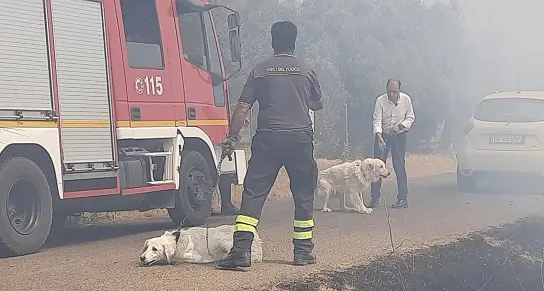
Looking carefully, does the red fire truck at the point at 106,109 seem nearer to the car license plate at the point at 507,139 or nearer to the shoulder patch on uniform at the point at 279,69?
the shoulder patch on uniform at the point at 279,69

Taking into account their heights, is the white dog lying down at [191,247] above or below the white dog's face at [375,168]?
below

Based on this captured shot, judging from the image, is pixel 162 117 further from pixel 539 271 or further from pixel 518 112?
pixel 518 112

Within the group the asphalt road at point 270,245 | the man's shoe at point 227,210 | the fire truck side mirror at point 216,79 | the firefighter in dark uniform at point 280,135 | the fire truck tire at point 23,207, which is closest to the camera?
the asphalt road at point 270,245

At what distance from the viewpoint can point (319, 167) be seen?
18.2 meters

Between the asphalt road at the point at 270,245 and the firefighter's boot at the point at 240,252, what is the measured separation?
0.38 ft

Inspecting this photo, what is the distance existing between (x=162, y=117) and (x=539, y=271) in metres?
4.45

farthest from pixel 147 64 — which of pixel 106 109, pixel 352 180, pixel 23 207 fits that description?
pixel 352 180

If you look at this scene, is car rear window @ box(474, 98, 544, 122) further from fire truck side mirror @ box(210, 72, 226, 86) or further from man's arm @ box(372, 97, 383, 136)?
fire truck side mirror @ box(210, 72, 226, 86)

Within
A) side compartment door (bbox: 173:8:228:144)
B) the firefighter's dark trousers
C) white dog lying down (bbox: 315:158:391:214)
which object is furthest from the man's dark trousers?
the firefighter's dark trousers

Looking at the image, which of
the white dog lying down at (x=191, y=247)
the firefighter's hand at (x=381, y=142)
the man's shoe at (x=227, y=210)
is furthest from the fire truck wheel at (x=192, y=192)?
the white dog lying down at (x=191, y=247)

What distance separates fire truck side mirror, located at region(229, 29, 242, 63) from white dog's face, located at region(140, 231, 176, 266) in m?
4.13

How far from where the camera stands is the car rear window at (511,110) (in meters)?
15.2

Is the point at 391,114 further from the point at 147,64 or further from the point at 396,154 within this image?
the point at 147,64

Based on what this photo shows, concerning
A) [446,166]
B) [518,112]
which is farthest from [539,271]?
[446,166]
